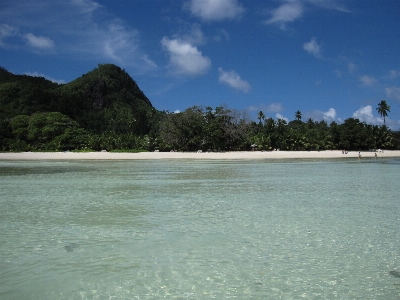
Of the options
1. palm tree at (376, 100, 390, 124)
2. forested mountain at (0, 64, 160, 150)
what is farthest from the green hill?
palm tree at (376, 100, 390, 124)

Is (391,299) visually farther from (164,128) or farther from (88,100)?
(88,100)

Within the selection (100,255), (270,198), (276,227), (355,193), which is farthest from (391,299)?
(355,193)

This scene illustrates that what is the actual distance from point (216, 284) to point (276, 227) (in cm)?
369

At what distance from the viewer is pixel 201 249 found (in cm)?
664

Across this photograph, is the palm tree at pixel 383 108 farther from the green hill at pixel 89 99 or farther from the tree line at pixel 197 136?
the green hill at pixel 89 99

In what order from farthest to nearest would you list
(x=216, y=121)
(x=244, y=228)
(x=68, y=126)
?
(x=68, y=126)
(x=216, y=121)
(x=244, y=228)

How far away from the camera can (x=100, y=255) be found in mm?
6332

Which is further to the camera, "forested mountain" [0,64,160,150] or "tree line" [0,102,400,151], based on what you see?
"forested mountain" [0,64,160,150]

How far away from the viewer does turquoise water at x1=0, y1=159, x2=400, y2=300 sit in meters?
4.92

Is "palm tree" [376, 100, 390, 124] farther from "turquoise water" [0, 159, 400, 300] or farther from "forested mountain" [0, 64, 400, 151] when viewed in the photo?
"turquoise water" [0, 159, 400, 300]

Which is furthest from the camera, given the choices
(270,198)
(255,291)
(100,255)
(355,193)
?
(355,193)

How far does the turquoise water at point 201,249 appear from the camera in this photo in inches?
194

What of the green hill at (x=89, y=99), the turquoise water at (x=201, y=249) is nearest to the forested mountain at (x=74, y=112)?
the green hill at (x=89, y=99)

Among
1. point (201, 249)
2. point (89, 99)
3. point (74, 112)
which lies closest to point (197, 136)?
point (201, 249)
